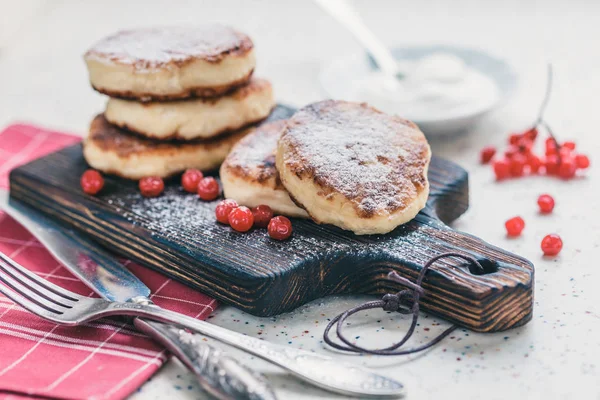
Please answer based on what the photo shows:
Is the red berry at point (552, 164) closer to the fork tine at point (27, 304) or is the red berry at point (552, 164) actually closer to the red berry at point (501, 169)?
the red berry at point (501, 169)

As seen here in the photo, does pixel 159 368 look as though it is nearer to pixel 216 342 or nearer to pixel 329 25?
pixel 216 342

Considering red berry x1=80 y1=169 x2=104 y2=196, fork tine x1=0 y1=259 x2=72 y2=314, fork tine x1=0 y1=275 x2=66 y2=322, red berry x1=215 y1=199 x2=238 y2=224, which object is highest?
red berry x1=215 y1=199 x2=238 y2=224

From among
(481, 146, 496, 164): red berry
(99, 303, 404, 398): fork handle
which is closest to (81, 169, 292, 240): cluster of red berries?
(99, 303, 404, 398): fork handle

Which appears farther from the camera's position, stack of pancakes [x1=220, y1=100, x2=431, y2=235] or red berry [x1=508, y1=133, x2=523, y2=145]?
red berry [x1=508, y1=133, x2=523, y2=145]

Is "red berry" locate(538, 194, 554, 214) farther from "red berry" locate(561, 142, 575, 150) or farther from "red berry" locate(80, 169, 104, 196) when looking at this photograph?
"red berry" locate(80, 169, 104, 196)

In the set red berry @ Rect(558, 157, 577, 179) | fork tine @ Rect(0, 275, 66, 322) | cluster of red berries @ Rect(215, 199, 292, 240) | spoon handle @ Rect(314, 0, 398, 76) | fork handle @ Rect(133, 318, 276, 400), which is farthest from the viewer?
spoon handle @ Rect(314, 0, 398, 76)

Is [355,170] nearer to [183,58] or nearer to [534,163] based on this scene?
[183,58]

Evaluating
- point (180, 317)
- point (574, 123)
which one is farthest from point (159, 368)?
point (574, 123)
